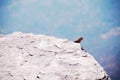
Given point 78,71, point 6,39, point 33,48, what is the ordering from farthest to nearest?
point 6,39 → point 33,48 → point 78,71

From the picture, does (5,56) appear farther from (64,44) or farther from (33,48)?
(64,44)

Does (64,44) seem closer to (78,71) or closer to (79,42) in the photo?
(79,42)

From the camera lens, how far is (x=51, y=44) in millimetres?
9867

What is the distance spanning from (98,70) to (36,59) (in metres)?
2.89

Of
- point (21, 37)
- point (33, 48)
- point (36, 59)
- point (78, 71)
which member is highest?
point (21, 37)

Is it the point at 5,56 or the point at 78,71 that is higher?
the point at 5,56

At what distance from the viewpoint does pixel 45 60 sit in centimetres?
884

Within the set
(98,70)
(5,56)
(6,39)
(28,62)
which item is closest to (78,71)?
(98,70)

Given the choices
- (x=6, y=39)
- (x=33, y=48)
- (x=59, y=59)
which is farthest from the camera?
(x=6, y=39)

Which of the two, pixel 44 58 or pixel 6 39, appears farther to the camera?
pixel 6 39

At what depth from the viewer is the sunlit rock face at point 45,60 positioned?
26.4 feet

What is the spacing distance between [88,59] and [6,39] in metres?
4.52

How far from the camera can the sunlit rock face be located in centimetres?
804

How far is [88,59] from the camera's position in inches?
356
